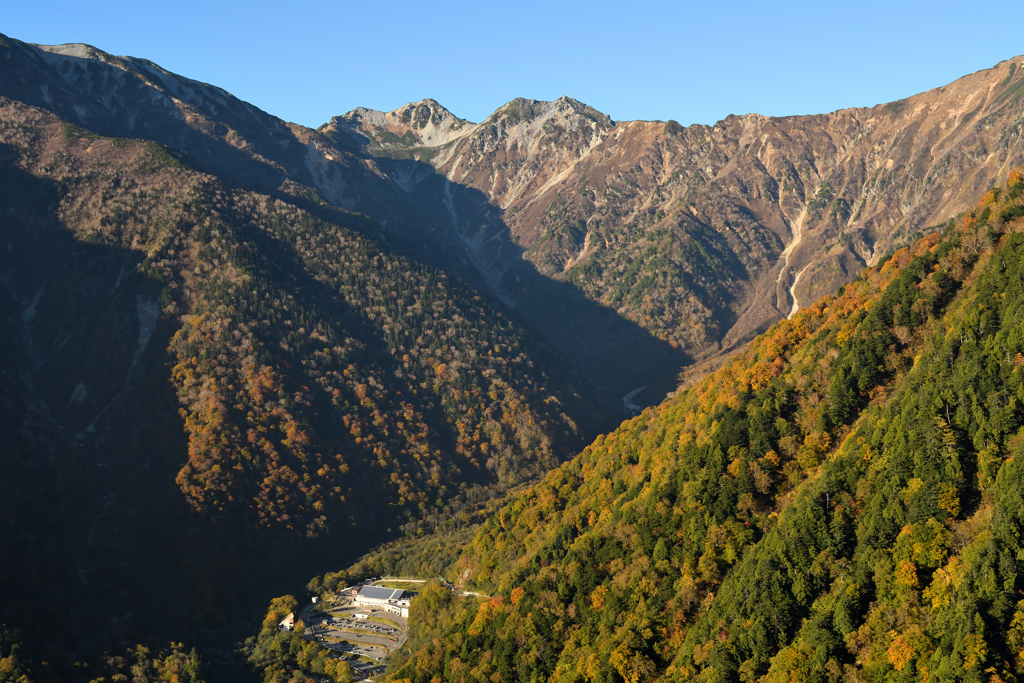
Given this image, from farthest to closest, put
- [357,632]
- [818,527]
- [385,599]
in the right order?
[385,599] < [357,632] < [818,527]

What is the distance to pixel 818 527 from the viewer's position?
100 m

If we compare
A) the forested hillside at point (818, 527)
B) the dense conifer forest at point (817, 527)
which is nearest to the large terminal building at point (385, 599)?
the forested hillside at point (818, 527)

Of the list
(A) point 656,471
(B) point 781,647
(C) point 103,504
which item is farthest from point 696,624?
(C) point 103,504

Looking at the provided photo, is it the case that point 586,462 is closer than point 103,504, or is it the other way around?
point 586,462

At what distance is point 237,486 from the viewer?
653ft

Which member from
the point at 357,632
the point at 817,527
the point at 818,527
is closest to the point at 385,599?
the point at 357,632

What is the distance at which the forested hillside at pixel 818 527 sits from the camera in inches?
3216

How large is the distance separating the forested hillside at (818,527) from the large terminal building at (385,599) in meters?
9.60

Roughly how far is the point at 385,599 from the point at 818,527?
98.2m

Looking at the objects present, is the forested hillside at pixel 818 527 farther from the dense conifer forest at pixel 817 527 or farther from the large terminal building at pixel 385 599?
the large terminal building at pixel 385 599

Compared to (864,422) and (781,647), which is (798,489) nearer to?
(864,422)

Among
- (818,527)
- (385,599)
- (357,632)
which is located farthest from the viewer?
(385,599)

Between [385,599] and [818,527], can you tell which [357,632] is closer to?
[385,599]

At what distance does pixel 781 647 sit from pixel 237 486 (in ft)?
510
